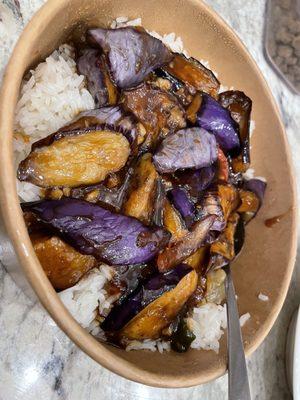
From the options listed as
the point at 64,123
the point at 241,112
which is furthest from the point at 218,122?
the point at 64,123

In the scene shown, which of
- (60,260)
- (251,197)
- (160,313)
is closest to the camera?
(60,260)

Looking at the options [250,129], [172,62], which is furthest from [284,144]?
[172,62]

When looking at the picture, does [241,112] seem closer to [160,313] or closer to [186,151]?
[186,151]

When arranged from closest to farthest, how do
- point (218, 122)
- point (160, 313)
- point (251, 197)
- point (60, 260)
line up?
1. point (60, 260)
2. point (160, 313)
3. point (218, 122)
4. point (251, 197)

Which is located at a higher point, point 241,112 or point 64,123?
point 241,112

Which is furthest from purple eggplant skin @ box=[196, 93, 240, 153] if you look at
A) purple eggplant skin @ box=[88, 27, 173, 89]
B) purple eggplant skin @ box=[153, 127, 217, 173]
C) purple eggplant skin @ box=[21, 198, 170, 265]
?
purple eggplant skin @ box=[21, 198, 170, 265]
